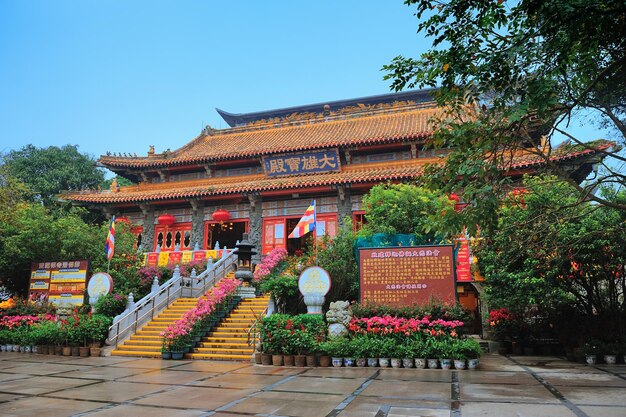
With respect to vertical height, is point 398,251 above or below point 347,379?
above

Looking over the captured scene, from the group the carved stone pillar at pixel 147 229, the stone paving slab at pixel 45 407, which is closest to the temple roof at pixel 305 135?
the carved stone pillar at pixel 147 229

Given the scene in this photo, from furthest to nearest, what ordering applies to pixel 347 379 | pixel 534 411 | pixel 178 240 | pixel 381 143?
pixel 178 240 → pixel 381 143 → pixel 347 379 → pixel 534 411

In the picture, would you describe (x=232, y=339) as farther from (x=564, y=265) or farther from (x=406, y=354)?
(x=564, y=265)

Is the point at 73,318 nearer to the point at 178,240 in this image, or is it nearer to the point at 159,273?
the point at 159,273

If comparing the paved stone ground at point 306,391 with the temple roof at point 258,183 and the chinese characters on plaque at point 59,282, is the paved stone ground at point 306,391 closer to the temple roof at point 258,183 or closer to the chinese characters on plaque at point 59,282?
the chinese characters on plaque at point 59,282

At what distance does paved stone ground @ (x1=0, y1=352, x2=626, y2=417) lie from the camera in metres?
5.25

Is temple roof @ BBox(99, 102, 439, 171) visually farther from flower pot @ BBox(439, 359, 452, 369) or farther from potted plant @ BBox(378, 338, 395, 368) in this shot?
flower pot @ BBox(439, 359, 452, 369)

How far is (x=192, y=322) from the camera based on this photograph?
1141 cm

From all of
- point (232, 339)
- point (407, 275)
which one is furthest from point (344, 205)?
point (232, 339)

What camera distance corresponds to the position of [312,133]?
2344cm

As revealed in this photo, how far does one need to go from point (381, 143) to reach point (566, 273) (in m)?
10.6

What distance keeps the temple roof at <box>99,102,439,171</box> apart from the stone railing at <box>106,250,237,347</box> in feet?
21.8

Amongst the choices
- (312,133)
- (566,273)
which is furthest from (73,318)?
(312,133)

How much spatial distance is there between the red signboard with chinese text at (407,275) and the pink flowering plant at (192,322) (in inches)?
172
